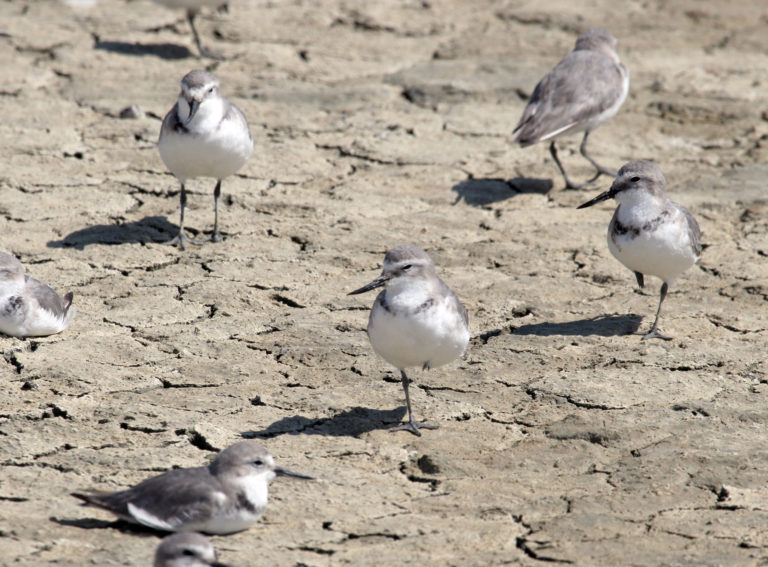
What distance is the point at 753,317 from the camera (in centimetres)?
636

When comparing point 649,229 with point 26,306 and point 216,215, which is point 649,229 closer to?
point 216,215

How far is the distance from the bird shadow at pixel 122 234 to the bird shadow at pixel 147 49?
339cm

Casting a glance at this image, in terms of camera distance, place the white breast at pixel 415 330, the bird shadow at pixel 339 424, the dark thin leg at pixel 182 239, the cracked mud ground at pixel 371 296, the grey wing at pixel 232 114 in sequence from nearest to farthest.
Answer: the cracked mud ground at pixel 371 296 → the white breast at pixel 415 330 → the bird shadow at pixel 339 424 → the grey wing at pixel 232 114 → the dark thin leg at pixel 182 239

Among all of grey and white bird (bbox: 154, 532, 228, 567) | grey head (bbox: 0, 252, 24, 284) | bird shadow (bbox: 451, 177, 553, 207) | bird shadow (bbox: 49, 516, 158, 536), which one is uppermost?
bird shadow (bbox: 451, 177, 553, 207)

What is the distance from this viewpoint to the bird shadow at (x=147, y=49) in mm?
10352

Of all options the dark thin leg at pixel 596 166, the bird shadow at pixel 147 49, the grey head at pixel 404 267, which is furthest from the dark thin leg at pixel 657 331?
the bird shadow at pixel 147 49

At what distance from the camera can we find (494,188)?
8.23m

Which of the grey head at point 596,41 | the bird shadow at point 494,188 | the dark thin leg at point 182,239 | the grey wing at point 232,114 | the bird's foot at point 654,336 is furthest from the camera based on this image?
the grey head at point 596,41

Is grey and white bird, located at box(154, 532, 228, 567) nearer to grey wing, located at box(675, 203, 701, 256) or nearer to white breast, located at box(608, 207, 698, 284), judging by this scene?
white breast, located at box(608, 207, 698, 284)

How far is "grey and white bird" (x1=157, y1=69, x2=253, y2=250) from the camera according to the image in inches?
269

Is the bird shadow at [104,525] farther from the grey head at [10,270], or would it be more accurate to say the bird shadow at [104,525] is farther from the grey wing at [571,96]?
the grey wing at [571,96]

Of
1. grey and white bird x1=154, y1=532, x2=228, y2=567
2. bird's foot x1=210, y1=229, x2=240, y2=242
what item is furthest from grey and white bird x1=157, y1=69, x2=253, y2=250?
grey and white bird x1=154, y1=532, x2=228, y2=567

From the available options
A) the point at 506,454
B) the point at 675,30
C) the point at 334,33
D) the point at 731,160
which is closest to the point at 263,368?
the point at 506,454

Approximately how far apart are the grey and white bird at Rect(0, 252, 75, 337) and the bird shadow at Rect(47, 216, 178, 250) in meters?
1.17
